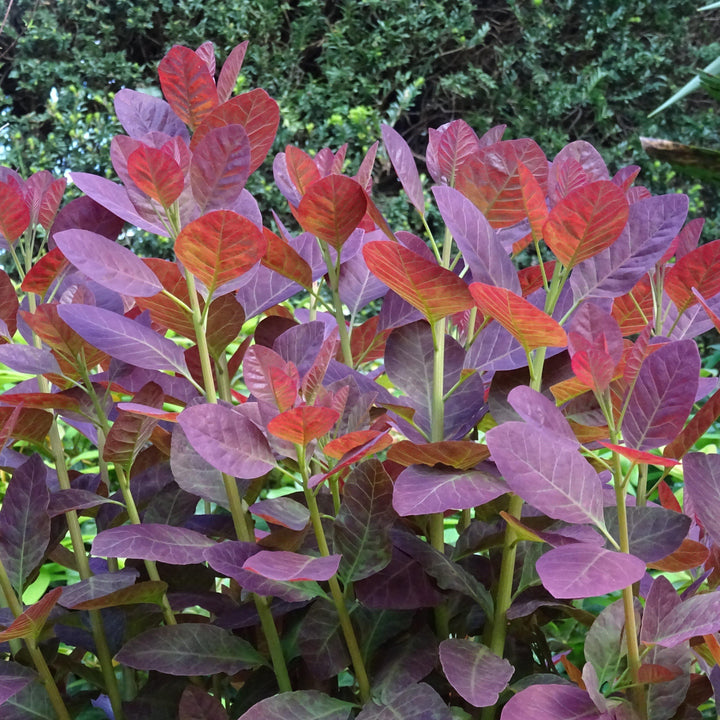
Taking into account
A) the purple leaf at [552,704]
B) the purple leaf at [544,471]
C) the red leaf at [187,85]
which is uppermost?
the red leaf at [187,85]

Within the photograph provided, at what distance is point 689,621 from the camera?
1.44 feet

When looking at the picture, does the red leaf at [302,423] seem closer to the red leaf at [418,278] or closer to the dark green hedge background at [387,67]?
the red leaf at [418,278]

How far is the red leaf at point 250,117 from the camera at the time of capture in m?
0.53

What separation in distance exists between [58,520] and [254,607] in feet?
0.60

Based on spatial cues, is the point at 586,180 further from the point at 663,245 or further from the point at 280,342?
the point at 280,342

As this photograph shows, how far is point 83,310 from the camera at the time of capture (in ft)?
1.59

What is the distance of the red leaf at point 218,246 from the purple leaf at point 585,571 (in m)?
0.25

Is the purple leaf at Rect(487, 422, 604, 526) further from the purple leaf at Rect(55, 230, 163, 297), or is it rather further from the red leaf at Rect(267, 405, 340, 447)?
the purple leaf at Rect(55, 230, 163, 297)

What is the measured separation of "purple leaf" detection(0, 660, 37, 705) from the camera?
504mm

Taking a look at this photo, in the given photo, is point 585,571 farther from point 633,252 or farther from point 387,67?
point 387,67

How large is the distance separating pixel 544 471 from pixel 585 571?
6cm

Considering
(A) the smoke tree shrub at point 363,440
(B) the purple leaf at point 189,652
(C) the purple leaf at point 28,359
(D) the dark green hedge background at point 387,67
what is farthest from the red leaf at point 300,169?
(D) the dark green hedge background at point 387,67

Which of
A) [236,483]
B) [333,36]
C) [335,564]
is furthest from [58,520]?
[333,36]

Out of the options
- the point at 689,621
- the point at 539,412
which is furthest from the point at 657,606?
the point at 539,412
